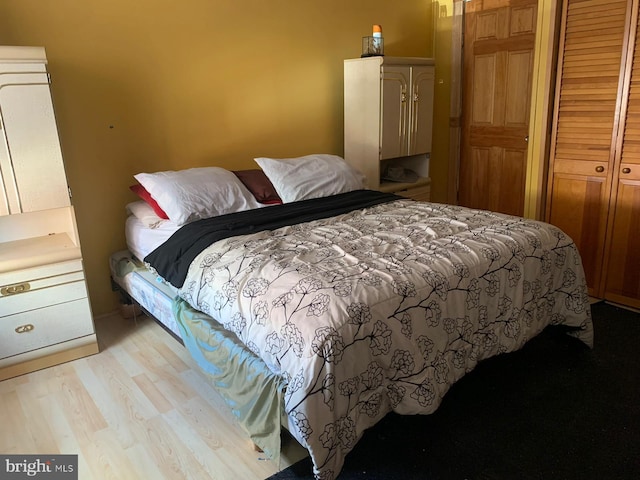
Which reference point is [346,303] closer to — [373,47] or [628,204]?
[628,204]

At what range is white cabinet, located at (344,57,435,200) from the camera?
3723 millimetres

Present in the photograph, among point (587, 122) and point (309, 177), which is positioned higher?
point (587, 122)

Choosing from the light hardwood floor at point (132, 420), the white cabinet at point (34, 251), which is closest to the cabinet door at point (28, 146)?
the white cabinet at point (34, 251)

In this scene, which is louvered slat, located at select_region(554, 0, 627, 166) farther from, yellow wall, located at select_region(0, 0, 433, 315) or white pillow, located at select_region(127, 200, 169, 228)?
white pillow, located at select_region(127, 200, 169, 228)

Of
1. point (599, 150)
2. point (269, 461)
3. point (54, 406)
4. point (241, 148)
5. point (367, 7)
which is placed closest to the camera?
point (269, 461)

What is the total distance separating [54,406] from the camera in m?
2.27

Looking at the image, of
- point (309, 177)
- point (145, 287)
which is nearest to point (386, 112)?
point (309, 177)

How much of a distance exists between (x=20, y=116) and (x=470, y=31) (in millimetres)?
3542

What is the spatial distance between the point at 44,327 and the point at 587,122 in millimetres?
3441

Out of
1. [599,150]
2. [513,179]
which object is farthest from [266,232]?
[513,179]

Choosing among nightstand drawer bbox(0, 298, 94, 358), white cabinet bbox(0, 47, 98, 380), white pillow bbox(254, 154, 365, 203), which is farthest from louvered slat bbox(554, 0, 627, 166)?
nightstand drawer bbox(0, 298, 94, 358)

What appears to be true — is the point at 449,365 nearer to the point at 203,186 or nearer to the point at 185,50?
the point at 203,186
